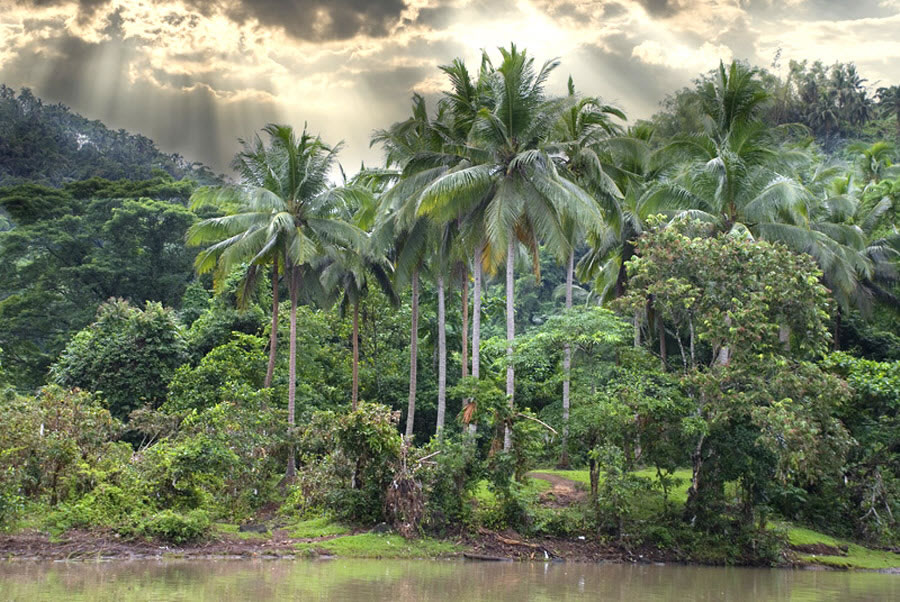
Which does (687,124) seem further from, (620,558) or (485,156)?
(620,558)

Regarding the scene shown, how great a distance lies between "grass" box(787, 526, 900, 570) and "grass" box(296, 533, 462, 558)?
8.42 metres

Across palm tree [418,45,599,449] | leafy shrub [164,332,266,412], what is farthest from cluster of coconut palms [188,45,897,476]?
leafy shrub [164,332,266,412]

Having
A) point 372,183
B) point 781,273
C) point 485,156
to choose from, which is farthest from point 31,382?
point 781,273

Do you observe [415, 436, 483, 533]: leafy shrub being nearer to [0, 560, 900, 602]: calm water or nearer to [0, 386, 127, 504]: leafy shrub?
[0, 560, 900, 602]: calm water

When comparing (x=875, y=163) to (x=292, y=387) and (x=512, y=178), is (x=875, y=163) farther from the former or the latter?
(x=292, y=387)

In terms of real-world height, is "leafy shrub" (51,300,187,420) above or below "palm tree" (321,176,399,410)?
below

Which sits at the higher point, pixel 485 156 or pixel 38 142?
pixel 38 142

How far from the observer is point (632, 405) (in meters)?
18.6

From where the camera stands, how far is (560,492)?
21.7 m

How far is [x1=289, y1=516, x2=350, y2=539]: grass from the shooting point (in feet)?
59.6

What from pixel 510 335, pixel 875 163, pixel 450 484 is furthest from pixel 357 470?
pixel 875 163

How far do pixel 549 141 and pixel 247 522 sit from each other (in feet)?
40.8

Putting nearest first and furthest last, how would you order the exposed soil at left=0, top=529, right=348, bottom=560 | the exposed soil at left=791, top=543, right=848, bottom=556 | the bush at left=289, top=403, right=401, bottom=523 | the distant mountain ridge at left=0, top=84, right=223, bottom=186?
the exposed soil at left=0, top=529, right=348, bottom=560
the bush at left=289, top=403, right=401, bottom=523
the exposed soil at left=791, top=543, right=848, bottom=556
the distant mountain ridge at left=0, top=84, right=223, bottom=186

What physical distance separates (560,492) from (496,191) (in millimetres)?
7917
